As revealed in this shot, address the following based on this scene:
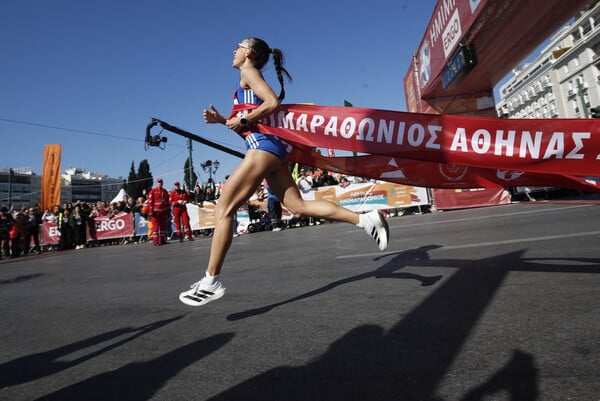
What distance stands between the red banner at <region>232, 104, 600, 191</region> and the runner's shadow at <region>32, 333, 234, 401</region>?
177cm

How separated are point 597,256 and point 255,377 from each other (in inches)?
117

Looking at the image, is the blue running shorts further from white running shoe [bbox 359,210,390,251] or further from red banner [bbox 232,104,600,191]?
white running shoe [bbox 359,210,390,251]

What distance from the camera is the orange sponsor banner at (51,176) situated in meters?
23.0

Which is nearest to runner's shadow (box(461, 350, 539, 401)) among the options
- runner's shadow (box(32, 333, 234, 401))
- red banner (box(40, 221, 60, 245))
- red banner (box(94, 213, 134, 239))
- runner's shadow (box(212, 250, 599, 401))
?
runner's shadow (box(212, 250, 599, 401))

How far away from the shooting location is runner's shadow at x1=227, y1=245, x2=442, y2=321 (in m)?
2.46

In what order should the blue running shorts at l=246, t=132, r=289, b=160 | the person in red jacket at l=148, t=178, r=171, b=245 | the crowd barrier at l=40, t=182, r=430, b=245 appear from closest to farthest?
1. the blue running shorts at l=246, t=132, r=289, b=160
2. the person in red jacket at l=148, t=178, r=171, b=245
3. the crowd barrier at l=40, t=182, r=430, b=245

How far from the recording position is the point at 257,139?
2.78 meters

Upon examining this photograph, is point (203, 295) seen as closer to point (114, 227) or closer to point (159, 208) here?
point (159, 208)

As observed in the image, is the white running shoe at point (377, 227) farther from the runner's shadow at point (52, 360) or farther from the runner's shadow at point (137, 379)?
the runner's shadow at point (52, 360)

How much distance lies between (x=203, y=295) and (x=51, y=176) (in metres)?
26.0

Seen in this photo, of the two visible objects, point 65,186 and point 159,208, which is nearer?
point 159,208

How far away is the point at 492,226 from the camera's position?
5.79m

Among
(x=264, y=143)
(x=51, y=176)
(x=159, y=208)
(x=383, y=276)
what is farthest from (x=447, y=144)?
(x=51, y=176)

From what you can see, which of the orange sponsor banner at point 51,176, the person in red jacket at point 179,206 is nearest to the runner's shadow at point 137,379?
the person in red jacket at point 179,206
